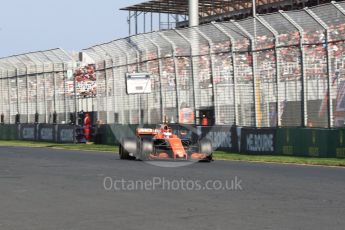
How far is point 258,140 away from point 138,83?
26.4 ft

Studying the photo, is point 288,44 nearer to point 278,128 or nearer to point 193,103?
point 278,128

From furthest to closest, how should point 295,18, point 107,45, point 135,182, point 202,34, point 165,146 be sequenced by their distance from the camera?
point 107,45 < point 202,34 < point 295,18 < point 165,146 < point 135,182

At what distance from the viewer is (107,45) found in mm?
33281

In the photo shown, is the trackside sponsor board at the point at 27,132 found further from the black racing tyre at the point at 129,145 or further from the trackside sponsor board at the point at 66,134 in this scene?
the black racing tyre at the point at 129,145

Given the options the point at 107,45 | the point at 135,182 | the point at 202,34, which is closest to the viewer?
the point at 135,182

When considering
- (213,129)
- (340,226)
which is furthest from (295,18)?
(340,226)

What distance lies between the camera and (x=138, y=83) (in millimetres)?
30625

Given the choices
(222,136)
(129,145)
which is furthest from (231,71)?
(129,145)

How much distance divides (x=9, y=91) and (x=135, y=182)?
1311 inches

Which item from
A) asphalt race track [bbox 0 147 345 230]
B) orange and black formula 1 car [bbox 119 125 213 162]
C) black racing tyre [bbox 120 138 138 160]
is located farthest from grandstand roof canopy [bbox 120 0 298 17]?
asphalt race track [bbox 0 147 345 230]

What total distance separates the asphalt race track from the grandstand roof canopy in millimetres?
41562

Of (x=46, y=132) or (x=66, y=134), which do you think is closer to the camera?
(x=66, y=134)

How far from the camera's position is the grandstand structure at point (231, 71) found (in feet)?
73.0

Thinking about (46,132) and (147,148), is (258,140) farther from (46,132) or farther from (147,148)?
(46,132)
